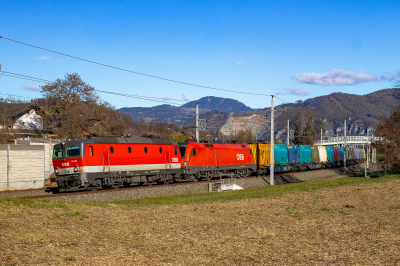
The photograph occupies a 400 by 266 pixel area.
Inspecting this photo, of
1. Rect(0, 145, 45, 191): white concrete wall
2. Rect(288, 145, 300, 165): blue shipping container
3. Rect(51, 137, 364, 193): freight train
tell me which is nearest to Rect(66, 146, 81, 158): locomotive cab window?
Rect(51, 137, 364, 193): freight train

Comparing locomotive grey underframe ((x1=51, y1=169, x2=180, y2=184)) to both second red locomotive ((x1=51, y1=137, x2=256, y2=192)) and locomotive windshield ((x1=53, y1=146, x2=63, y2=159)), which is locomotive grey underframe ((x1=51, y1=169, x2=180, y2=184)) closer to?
second red locomotive ((x1=51, y1=137, x2=256, y2=192))

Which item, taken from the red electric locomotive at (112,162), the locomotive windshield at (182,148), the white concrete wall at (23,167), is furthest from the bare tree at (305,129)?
the white concrete wall at (23,167)

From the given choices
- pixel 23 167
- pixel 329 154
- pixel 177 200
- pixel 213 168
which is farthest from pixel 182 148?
pixel 329 154

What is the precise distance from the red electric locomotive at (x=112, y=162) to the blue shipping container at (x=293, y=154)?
78.4 feet

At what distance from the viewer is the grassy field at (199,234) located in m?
9.46

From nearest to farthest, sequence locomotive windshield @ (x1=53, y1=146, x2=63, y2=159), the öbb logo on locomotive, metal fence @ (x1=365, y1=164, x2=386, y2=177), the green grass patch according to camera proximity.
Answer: the green grass patch, locomotive windshield @ (x1=53, y1=146, x2=63, y2=159), metal fence @ (x1=365, y1=164, x2=386, y2=177), the öbb logo on locomotive

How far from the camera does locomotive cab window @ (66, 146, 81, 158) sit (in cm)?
2539

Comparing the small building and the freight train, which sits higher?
the small building

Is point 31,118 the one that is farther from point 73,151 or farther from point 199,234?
point 199,234

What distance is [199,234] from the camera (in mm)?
12430

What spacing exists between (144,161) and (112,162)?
3.35 metres

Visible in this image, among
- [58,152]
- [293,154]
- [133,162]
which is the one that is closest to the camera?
[58,152]

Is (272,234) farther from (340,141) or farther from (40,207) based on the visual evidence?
(340,141)

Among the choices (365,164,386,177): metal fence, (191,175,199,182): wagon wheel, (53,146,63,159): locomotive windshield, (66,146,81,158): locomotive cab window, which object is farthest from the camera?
(365,164,386,177): metal fence
